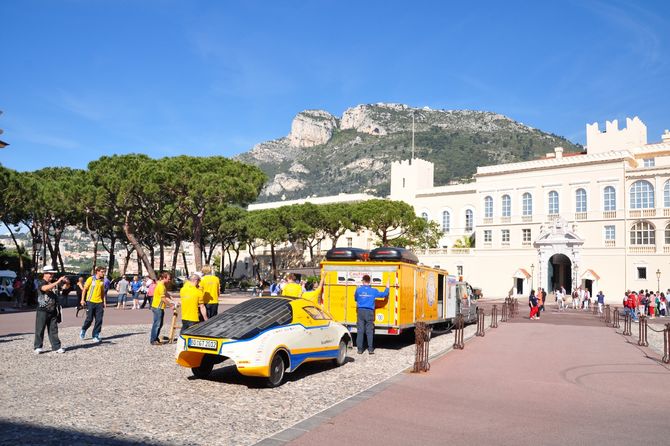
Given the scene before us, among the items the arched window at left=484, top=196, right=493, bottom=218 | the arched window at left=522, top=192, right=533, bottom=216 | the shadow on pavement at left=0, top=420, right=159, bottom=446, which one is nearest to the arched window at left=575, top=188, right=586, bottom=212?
the arched window at left=522, top=192, right=533, bottom=216

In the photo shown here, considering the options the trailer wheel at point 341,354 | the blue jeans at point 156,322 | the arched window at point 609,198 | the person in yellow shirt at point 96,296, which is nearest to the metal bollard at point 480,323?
the trailer wheel at point 341,354

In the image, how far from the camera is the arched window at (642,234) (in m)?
47.0

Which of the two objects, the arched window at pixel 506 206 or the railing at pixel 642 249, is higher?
the arched window at pixel 506 206

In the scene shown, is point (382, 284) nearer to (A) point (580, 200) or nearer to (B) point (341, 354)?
(B) point (341, 354)

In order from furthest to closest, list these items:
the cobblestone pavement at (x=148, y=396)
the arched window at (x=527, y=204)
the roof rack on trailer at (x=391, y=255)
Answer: the arched window at (x=527, y=204), the roof rack on trailer at (x=391, y=255), the cobblestone pavement at (x=148, y=396)

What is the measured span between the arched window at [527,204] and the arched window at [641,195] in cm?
879

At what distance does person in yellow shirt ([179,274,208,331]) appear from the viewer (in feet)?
37.1

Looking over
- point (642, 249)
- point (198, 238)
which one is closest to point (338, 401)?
point (198, 238)

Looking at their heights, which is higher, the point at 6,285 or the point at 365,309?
the point at 365,309

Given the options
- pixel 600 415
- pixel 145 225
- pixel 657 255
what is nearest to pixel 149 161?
pixel 145 225

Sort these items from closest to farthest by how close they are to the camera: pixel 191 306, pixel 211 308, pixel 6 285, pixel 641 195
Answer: pixel 191 306
pixel 211 308
pixel 6 285
pixel 641 195

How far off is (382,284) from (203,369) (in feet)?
18.4

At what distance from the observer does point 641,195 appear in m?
47.9

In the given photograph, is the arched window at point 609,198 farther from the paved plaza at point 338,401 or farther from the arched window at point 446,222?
the paved plaza at point 338,401
